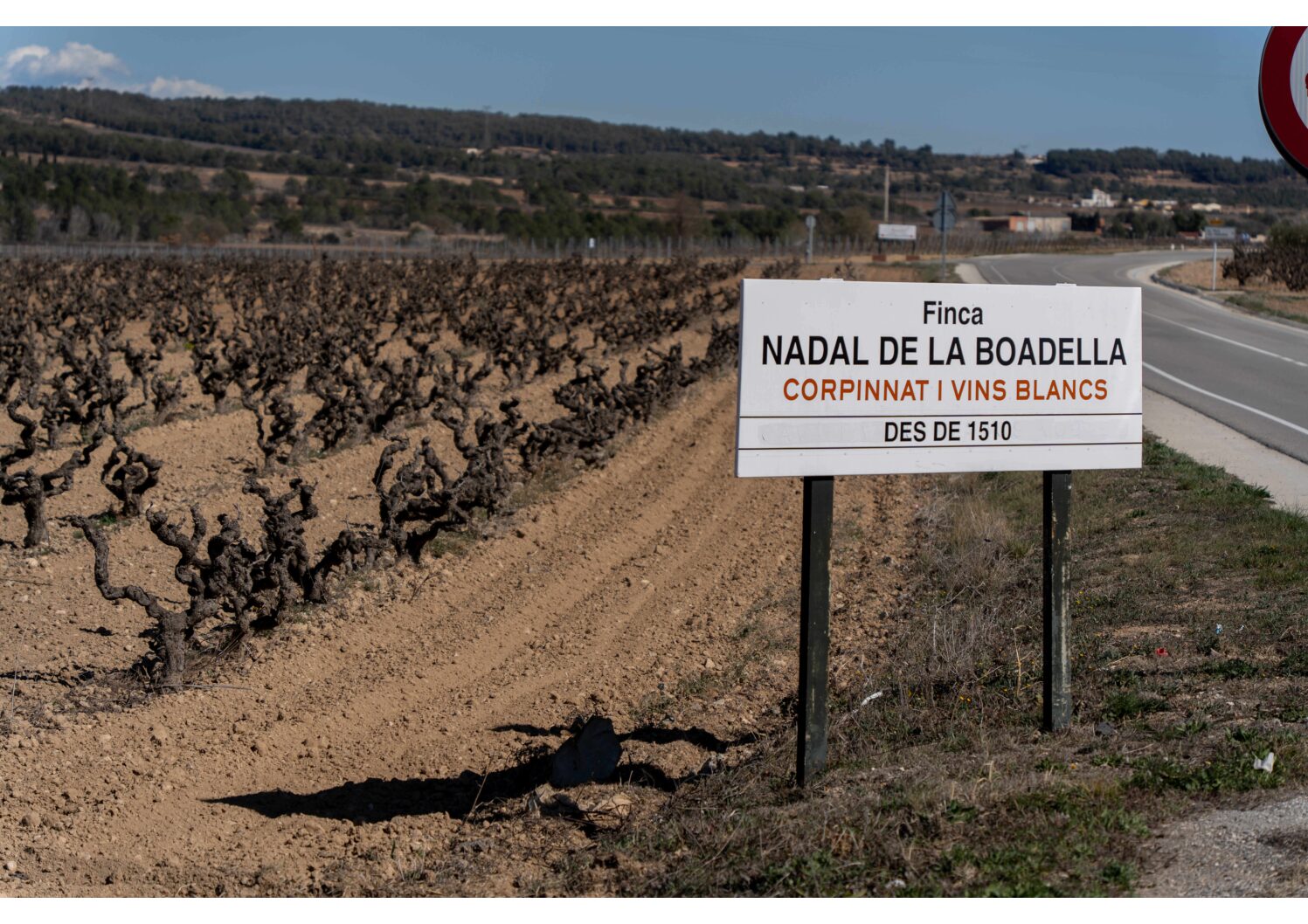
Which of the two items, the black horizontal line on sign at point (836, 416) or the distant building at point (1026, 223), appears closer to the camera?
the black horizontal line on sign at point (836, 416)

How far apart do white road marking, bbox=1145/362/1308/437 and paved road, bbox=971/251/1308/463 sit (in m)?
0.01

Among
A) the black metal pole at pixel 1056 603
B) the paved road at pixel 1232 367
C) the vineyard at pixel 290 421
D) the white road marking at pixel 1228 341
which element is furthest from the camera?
the white road marking at pixel 1228 341

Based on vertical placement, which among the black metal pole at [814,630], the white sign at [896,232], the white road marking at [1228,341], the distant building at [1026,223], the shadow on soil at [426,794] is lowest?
the shadow on soil at [426,794]

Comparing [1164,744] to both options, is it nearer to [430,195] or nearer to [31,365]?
[31,365]

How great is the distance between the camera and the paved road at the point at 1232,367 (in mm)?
15812

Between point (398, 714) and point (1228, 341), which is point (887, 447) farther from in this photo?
point (1228, 341)

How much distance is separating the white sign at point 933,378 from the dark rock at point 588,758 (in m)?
1.56

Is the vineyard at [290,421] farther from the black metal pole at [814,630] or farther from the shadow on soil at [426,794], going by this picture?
the black metal pole at [814,630]

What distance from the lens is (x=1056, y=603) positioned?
19.1ft

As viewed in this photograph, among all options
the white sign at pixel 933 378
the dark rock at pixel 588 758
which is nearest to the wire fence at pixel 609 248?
the dark rock at pixel 588 758

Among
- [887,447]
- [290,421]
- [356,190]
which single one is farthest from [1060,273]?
[356,190]

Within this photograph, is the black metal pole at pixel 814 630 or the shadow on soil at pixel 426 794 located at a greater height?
the black metal pole at pixel 814 630

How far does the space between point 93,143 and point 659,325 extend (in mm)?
126386

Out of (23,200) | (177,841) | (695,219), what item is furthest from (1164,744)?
(695,219)
